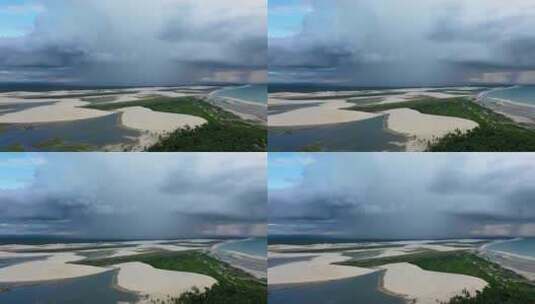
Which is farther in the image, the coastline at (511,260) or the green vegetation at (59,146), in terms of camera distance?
the coastline at (511,260)

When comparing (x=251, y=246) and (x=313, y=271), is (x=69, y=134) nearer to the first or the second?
(x=251, y=246)

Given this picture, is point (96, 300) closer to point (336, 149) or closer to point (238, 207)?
point (238, 207)

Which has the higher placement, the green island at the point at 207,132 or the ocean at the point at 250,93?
the ocean at the point at 250,93

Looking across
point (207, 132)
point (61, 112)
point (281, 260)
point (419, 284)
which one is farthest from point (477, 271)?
point (61, 112)

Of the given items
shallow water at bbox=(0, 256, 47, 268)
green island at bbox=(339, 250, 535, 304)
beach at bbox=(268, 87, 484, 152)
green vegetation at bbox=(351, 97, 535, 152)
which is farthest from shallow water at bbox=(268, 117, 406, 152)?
shallow water at bbox=(0, 256, 47, 268)

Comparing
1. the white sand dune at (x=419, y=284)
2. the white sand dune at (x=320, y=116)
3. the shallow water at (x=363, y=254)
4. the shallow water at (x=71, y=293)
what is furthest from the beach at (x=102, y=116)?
the white sand dune at (x=419, y=284)

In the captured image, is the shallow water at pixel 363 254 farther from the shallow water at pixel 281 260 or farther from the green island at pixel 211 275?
the green island at pixel 211 275

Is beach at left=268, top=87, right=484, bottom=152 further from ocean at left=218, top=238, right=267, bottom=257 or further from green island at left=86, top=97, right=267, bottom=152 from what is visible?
ocean at left=218, top=238, right=267, bottom=257
